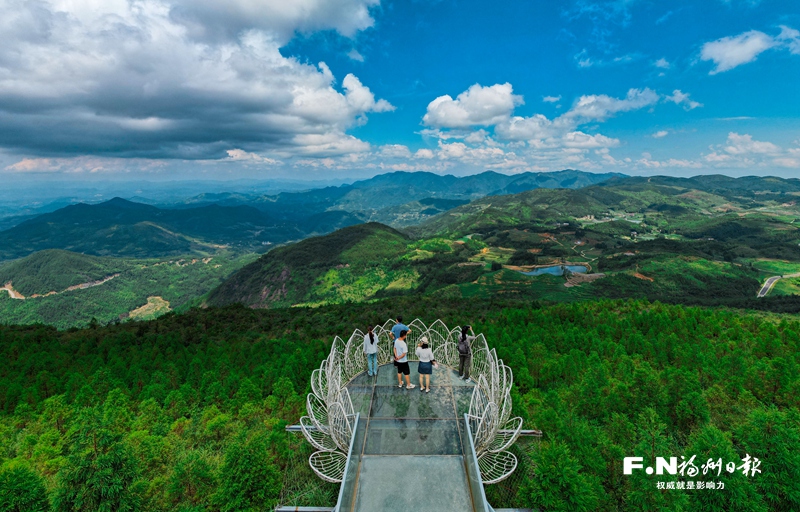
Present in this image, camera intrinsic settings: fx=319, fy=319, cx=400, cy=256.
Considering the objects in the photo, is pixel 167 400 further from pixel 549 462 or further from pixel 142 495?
pixel 549 462

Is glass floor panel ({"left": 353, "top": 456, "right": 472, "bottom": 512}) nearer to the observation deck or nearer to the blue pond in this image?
the observation deck

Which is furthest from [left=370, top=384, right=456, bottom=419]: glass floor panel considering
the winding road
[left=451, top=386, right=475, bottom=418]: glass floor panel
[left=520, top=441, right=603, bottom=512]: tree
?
the winding road

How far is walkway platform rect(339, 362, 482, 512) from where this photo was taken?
30.9 ft

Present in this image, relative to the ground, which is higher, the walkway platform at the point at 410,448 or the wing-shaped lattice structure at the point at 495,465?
the walkway platform at the point at 410,448

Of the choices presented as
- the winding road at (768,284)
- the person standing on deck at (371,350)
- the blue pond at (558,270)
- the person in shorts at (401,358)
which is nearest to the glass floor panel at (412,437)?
the person in shorts at (401,358)

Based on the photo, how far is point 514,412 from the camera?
1652cm

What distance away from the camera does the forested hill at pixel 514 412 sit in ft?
34.4

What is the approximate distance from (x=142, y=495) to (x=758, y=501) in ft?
68.5

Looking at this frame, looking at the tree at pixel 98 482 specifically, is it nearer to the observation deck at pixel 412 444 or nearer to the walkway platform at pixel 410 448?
the observation deck at pixel 412 444

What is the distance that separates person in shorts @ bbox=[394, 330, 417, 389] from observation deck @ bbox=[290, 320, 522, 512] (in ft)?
1.23

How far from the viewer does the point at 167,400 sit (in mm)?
22312

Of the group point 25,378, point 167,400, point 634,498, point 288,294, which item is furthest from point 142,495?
point 288,294

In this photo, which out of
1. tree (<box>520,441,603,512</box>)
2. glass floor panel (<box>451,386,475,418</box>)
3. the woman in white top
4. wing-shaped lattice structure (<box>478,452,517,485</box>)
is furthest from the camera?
the woman in white top

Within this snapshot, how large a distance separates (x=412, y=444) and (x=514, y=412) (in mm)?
A: 7910
